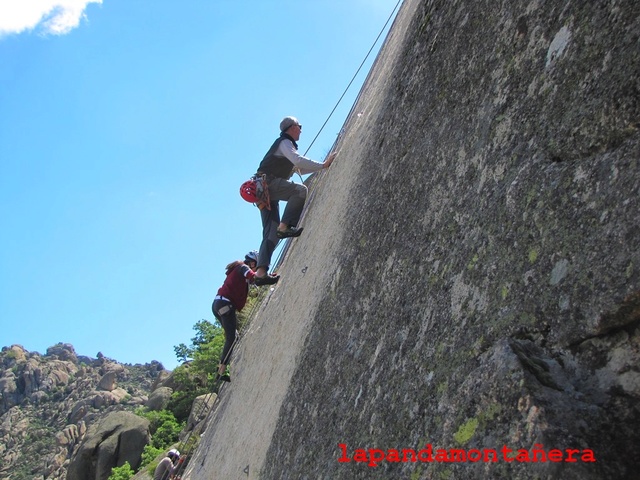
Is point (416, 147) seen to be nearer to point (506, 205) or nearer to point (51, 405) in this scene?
point (506, 205)

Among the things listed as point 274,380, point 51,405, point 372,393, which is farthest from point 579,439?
point 51,405

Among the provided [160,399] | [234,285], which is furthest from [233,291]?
[160,399]

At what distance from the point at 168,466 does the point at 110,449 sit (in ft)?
46.5

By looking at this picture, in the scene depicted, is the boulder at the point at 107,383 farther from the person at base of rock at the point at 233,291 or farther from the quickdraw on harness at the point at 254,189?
the quickdraw on harness at the point at 254,189

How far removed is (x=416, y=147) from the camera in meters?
3.80

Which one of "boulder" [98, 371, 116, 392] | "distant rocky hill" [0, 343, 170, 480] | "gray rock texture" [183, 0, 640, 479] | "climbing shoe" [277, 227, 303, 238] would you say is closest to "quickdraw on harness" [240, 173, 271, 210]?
"climbing shoe" [277, 227, 303, 238]

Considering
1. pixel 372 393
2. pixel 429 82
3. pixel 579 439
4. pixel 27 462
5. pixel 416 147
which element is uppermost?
pixel 27 462

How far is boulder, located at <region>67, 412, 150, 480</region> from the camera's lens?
24.0 metres

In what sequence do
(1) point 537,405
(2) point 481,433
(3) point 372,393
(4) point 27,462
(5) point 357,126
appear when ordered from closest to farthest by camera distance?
1. (1) point 537,405
2. (2) point 481,433
3. (3) point 372,393
4. (5) point 357,126
5. (4) point 27,462

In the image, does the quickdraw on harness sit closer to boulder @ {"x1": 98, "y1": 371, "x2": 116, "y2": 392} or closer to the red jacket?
the red jacket

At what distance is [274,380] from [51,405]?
89.7 meters

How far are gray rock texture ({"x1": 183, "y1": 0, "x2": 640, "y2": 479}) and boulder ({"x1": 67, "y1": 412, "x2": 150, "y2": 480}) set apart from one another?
2196 cm

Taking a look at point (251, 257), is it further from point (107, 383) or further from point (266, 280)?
point (107, 383)

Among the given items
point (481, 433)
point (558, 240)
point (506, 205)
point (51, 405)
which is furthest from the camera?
point (51, 405)
